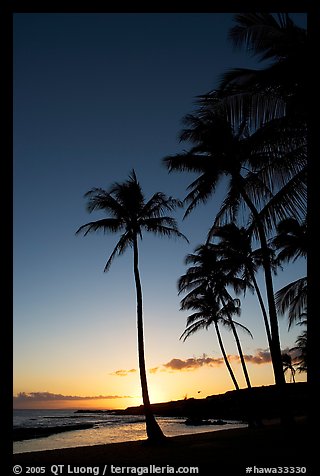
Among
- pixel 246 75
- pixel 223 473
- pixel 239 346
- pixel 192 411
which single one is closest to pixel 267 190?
pixel 246 75

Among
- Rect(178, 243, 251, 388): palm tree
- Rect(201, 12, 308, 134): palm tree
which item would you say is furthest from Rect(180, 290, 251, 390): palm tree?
Rect(201, 12, 308, 134): palm tree

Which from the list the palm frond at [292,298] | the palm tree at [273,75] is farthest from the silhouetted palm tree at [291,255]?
the palm tree at [273,75]

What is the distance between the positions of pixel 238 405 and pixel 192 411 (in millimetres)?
15027

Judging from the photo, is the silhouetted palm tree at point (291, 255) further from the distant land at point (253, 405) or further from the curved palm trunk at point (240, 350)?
the distant land at point (253, 405)

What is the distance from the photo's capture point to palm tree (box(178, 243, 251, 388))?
26341 millimetres

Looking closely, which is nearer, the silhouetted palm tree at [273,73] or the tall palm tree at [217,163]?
the silhouetted palm tree at [273,73]

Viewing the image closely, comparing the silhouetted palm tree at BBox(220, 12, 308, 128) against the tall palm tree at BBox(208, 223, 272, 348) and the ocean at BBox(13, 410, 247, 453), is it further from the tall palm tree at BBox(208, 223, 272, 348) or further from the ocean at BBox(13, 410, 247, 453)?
the ocean at BBox(13, 410, 247, 453)

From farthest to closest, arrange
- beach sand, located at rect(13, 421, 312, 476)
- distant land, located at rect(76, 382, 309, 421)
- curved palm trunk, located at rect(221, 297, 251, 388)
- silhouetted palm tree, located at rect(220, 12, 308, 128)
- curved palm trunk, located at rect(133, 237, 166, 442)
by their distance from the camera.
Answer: distant land, located at rect(76, 382, 309, 421) → curved palm trunk, located at rect(221, 297, 251, 388) → curved palm trunk, located at rect(133, 237, 166, 442) → beach sand, located at rect(13, 421, 312, 476) → silhouetted palm tree, located at rect(220, 12, 308, 128)

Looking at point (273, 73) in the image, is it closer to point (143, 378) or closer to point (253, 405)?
point (143, 378)

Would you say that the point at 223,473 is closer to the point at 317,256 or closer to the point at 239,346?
the point at 317,256

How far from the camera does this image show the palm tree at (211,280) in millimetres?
26341

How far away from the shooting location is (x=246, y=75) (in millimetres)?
7164

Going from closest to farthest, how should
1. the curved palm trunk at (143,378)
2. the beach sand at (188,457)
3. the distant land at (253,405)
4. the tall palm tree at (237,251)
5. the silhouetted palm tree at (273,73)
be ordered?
1. the silhouetted palm tree at (273,73)
2. the beach sand at (188,457)
3. the curved palm trunk at (143,378)
4. the tall palm tree at (237,251)
5. the distant land at (253,405)

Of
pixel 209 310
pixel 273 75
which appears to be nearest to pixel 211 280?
pixel 209 310
